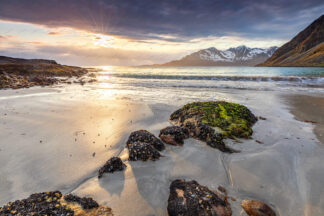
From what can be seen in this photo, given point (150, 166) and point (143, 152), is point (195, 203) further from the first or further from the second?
point (143, 152)

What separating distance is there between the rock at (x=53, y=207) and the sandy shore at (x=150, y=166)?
0.28 meters

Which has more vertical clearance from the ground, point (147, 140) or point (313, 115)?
point (147, 140)

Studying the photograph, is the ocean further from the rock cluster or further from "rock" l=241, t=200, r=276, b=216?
"rock" l=241, t=200, r=276, b=216

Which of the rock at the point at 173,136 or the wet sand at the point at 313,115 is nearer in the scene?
the rock at the point at 173,136

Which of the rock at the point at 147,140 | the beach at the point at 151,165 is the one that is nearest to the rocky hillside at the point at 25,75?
the beach at the point at 151,165

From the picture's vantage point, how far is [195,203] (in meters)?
2.62

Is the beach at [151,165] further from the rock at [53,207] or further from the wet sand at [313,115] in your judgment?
the rock at [53,207]

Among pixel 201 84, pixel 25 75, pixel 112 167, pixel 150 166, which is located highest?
pixel 25 75

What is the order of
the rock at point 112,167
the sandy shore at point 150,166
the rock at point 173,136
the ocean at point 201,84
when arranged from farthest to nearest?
the ocean at point 201,84 < the rock at point 173,136 < the rock at point 112,167 < the sandy shore at point 150,166

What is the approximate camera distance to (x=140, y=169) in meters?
3.88

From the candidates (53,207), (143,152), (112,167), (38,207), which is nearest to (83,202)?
(53,207)

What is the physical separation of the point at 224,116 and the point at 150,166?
3.88m

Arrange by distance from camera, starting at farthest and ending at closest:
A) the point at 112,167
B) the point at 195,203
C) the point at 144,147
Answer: the point at 144,147 < the point at 112,167 < the point at 195,203

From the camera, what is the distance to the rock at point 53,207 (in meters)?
2.28
